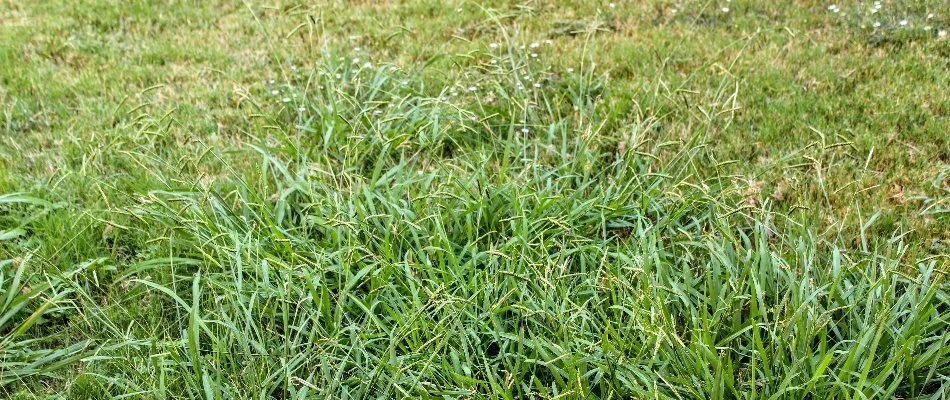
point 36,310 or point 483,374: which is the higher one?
point 483,374

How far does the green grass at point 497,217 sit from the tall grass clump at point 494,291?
2cm

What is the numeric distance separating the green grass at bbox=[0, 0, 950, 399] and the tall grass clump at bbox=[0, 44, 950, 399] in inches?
0.7

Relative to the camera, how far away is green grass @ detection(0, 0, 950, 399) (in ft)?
8.88

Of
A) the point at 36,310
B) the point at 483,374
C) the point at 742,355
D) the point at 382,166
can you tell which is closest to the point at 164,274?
the point at 36,310

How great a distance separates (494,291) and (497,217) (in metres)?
0.48

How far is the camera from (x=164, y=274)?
3.37m

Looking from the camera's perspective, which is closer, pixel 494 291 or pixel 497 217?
pixel 494 291

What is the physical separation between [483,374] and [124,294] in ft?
5.06

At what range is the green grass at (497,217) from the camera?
2.71m

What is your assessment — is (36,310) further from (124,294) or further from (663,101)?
(663,101)

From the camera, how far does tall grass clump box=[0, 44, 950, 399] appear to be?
2.62 meters

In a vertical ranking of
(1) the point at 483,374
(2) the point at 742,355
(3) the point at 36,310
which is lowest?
(3) the point at 36,310

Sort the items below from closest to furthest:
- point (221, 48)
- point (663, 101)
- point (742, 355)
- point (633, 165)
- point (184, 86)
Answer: point (742, 355) < point (633, 165) < point (663, 101) < point (184, 86) < point (221, 48)

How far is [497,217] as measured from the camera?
3400 mm
